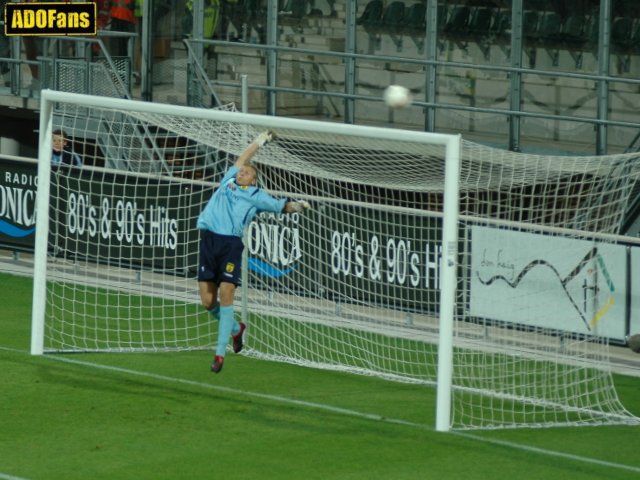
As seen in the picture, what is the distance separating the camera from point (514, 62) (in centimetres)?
1889

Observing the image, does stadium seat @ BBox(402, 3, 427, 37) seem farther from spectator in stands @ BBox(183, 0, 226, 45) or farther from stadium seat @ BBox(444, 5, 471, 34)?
spectator in stands @ BBox(183, 0, 226, 45)

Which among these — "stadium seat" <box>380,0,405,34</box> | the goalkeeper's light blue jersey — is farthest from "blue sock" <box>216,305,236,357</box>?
"stadium seat" <box>380,0,405,34</box>

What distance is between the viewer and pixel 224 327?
1188cm

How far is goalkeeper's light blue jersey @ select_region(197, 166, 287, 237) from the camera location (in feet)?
38.7

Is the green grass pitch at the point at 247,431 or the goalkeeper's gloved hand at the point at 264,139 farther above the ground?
the goalkeeper's gloved hand at the point at 264,139

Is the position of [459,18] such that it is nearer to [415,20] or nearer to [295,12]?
[415,20]

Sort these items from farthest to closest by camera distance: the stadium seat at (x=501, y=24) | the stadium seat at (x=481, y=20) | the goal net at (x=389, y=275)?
1. the stadium seat at (x=481, y=20)
2. the stadium seat at (x=501, y=24)
3. the goal net at (x=389, y=275)

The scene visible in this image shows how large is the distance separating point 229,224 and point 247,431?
226cm

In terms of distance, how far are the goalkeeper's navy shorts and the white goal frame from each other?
1032 mm

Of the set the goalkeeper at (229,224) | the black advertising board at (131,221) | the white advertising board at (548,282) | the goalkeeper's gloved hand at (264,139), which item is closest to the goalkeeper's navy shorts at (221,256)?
the goalkeeper at (229,224)

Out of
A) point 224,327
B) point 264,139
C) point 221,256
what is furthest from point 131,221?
point 264,139

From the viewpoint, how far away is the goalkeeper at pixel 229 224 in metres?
11.8

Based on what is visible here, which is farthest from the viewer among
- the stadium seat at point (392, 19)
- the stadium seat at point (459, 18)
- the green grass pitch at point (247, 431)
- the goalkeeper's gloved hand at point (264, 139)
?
the stadium seat at point (392, 19)

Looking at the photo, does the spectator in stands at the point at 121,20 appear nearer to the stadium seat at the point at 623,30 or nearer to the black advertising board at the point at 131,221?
the black advertising board at the point at 131,221
